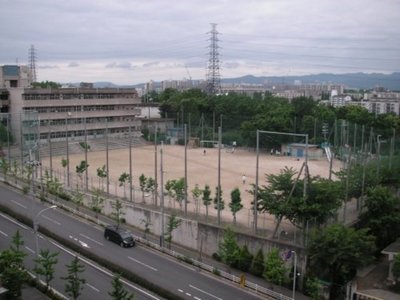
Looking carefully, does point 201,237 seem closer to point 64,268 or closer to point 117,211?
point 117,211

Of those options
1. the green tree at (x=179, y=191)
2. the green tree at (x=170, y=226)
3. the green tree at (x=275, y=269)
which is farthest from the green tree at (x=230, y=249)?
the green tree at (x=179, y=191)

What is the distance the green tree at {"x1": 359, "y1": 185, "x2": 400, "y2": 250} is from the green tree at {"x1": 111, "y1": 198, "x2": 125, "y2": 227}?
1280cm

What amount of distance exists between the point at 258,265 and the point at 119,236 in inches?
281

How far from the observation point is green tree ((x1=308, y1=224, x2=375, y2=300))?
1684 cm

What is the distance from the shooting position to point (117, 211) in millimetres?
24469

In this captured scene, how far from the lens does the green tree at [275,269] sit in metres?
17.7

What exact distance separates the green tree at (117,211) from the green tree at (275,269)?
30.6ft

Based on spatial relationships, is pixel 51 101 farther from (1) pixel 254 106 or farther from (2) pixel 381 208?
(2) pixel 381 208

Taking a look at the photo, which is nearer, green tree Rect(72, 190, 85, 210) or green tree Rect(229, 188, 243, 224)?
green tree Rect(229, 188, 243, 224)

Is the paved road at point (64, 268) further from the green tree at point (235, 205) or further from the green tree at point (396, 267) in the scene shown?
the green tree at point (396, 267)

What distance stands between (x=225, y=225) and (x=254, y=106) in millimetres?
40625

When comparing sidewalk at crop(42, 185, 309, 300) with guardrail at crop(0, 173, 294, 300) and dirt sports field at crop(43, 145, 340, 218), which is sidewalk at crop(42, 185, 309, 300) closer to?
guardrail at crop(0, 173, 294, 300)

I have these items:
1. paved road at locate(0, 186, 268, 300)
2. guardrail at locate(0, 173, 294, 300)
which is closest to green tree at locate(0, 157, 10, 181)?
paved road at locate(0, 186, 268, 300)

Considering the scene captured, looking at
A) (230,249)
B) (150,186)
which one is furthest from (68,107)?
(230,249)
